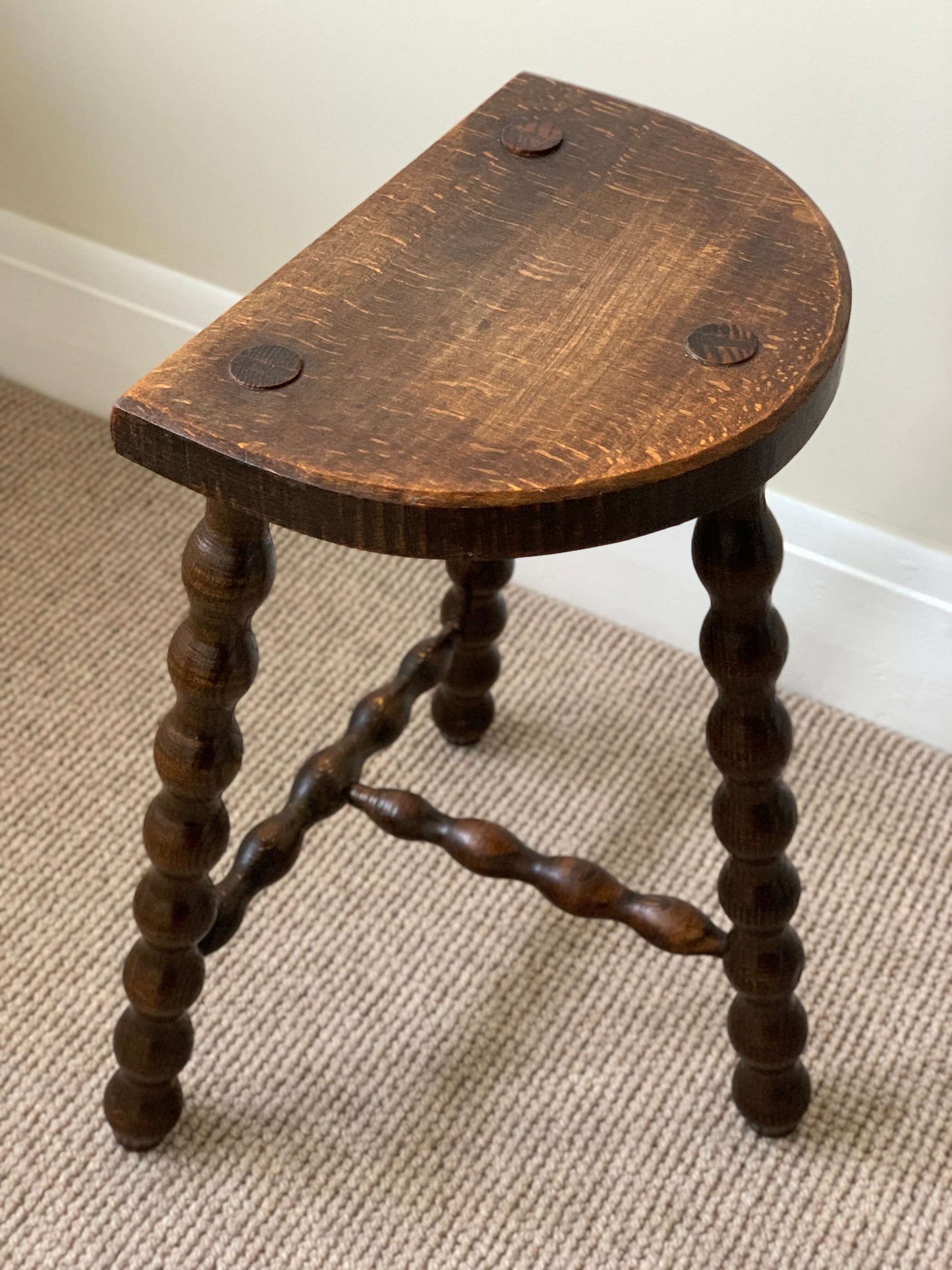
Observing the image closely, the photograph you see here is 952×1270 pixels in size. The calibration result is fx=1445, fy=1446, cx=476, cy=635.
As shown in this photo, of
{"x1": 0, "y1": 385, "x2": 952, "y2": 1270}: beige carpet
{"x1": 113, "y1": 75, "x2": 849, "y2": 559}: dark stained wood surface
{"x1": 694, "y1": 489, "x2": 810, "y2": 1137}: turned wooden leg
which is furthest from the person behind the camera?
{"x1": 0, "y1": 385, "x2": 952, "y2": 1270}: beige carpet

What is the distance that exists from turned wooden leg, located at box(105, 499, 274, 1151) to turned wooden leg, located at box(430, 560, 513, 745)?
0.86ft

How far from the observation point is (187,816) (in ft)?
2.29

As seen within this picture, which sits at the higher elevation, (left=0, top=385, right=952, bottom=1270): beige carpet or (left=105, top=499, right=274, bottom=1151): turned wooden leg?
(left=105, top=499, right=274, bottom=1151): turned wooden leg

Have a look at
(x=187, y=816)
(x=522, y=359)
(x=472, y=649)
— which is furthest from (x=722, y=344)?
(x=472, y=649)

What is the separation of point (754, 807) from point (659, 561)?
42cm

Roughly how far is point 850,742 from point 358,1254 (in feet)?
1.71

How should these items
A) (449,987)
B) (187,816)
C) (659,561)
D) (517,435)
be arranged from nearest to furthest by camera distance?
(517,435) → (187,816) → (449,987) → (659,561)

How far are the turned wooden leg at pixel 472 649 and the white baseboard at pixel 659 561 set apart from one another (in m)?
0.15

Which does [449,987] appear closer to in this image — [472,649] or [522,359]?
[472,649]

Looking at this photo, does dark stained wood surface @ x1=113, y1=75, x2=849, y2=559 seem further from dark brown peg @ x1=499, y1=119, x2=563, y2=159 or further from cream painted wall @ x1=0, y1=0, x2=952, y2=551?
cream painted wall @ x1=0, y1=0, x2=952, y2=551

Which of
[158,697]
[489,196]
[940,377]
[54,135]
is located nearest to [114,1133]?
[158,697]

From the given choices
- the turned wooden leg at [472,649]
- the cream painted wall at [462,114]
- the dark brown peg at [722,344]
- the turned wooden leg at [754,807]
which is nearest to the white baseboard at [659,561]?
the cream painted wall at [462,114]

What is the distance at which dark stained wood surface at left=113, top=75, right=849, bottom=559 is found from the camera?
0.53 metres

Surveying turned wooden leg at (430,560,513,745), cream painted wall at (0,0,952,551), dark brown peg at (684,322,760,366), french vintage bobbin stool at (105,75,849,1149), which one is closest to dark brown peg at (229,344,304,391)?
french vintage bobbin stool at (105,75,849,1149)
